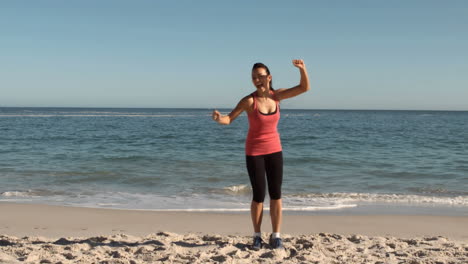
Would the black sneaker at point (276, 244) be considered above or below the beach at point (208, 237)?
above

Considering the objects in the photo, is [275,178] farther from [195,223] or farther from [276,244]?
[195,223]

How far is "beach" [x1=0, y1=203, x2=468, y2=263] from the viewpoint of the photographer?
4.28 metres

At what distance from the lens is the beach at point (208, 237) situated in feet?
14.0

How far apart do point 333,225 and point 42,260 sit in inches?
151

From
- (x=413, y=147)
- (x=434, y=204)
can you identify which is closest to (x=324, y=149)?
(x=413, y=147)

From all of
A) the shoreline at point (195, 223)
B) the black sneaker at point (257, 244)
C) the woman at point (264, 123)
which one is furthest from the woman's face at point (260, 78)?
the shoreline at point (195, 223)

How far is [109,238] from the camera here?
5.05 m

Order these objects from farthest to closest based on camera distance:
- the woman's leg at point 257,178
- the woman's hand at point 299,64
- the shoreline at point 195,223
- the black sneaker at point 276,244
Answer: the shoreline at point 195,223 → the black sneaker at point 276,244 → the woman's leg at point 257,178 → the woman's hand at point 299,64

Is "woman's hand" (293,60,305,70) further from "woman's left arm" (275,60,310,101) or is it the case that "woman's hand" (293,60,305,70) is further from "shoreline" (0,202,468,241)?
"shoreline" (0,202,468,241)

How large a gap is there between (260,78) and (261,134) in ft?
1.82

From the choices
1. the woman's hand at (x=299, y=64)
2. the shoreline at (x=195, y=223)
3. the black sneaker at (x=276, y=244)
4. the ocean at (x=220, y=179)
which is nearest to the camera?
the woman's hand at (x=299, y=64)

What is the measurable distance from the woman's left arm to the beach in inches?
62.0

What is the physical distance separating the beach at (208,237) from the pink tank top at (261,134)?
104 cm

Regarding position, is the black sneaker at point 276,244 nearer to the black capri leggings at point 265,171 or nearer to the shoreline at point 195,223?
the black capri leggings at point 265,171
